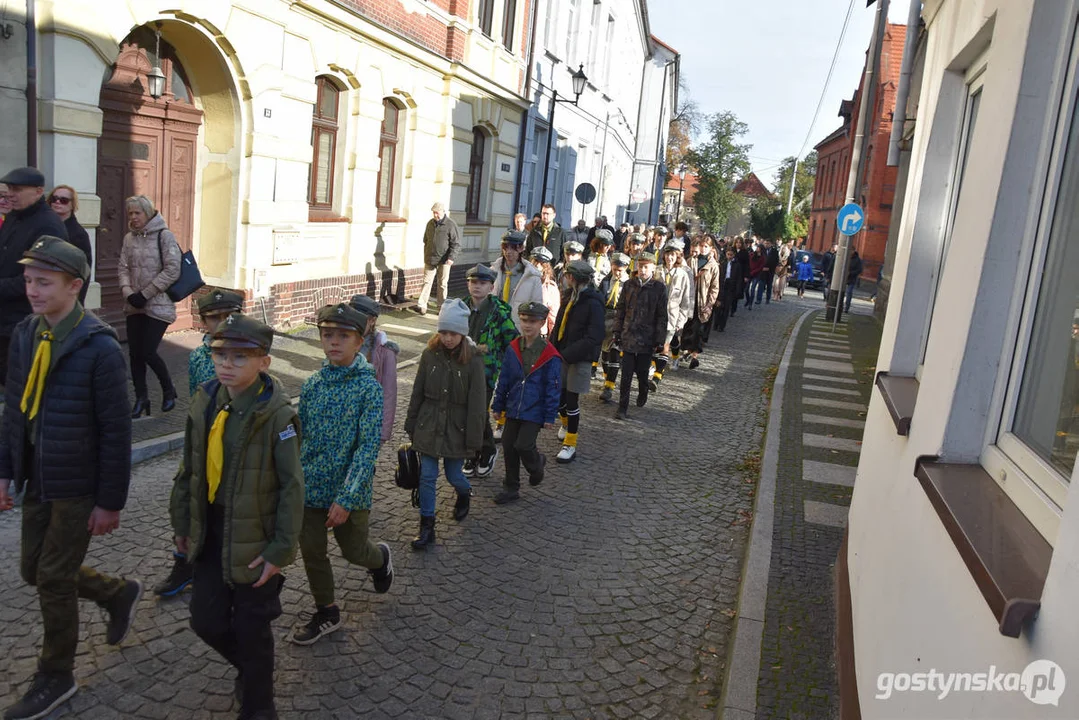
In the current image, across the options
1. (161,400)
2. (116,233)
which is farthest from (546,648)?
(116,233)

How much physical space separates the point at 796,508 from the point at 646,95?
4006cm

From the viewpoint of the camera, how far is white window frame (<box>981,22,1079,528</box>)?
261 cm

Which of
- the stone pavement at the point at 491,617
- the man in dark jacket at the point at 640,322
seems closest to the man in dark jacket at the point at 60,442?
the stone pavement at the point at 491,617

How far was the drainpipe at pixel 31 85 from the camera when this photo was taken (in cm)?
784

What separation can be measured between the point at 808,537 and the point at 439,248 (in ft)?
32.9

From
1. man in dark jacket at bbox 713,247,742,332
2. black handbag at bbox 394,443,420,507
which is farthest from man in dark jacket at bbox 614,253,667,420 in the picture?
man in dark jacket at bbox 713,247,742,332

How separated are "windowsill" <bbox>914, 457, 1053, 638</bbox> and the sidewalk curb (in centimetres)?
144

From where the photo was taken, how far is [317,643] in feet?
14.0

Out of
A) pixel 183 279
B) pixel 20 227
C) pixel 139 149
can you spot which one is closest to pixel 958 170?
pixel 183 279

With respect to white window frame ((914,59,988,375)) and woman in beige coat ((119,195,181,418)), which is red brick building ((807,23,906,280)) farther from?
woman in beige coat ((119,195,181,418))

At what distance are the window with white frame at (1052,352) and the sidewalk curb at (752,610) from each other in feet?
5.69

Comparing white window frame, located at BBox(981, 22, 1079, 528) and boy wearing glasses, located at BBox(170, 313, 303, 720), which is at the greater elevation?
white window frame, located at BBox(981, 22, 1079, 528)

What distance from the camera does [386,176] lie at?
1546cm

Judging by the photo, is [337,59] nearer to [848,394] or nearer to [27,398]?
[848,394]
